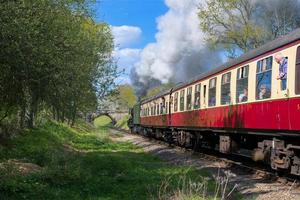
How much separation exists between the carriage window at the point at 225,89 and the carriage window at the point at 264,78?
2834mm

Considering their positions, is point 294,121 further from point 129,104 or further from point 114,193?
point 129,104

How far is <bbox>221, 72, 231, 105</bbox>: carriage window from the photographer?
690 inches

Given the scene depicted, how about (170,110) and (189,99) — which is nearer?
(189,99)

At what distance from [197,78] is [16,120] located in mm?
7723

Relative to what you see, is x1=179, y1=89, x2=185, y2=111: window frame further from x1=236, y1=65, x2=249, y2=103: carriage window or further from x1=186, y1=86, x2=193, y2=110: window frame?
Result: x1=236, y1=65, x2=249, y2=103: carriage window

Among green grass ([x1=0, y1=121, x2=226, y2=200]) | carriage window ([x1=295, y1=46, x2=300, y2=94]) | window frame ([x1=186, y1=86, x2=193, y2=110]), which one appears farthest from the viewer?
window frame ([x1=186, y1=86, x2=193, y2=110])

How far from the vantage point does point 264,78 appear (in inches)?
555

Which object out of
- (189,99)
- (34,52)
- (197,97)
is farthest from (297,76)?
(189,99)

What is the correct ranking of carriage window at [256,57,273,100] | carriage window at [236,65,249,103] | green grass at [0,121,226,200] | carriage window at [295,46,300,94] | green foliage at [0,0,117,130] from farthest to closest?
carriage window at [236,65,249,103] → carriage window at [256,57,273,100] → carriage window at [295,46,300,94] → green foliage at [0,0,117,130] → green grass at [0,121,226,200]

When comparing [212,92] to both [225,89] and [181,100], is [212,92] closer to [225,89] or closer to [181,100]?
[225,89]

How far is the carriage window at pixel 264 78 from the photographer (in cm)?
1371

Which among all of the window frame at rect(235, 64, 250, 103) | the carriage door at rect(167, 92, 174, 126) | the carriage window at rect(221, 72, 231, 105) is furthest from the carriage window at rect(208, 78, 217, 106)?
the carriage door at rect(167, 92, 174, 126)

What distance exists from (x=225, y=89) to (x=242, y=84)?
78.1 inches

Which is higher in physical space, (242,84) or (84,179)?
(242,84)
